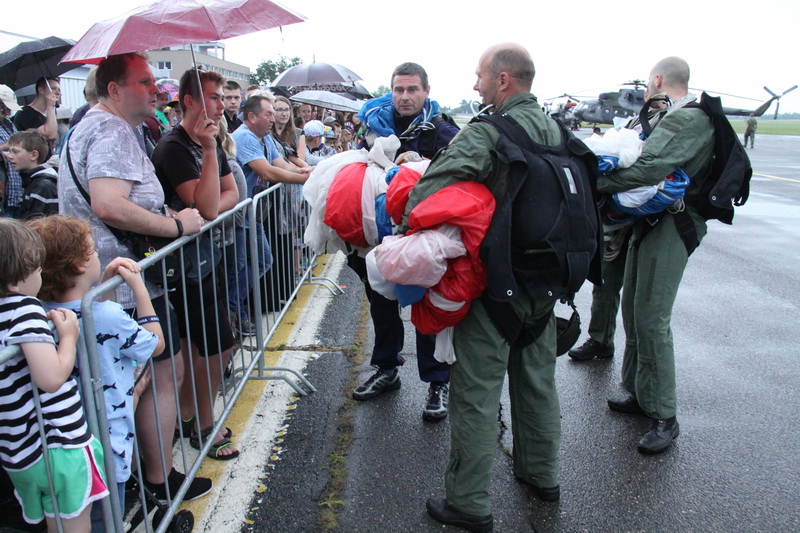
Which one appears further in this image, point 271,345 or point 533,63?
point 271,345

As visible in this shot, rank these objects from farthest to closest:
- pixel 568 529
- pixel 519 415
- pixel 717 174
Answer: pixel 717 174 < pixel 519 415 < pixel 568 529

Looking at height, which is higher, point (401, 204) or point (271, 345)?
point (401, 204)

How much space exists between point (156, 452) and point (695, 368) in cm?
377

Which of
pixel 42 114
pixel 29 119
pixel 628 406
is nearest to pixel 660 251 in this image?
pixel 628 406

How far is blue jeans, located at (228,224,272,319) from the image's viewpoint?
148 inches

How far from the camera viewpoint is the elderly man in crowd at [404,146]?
11.8ft

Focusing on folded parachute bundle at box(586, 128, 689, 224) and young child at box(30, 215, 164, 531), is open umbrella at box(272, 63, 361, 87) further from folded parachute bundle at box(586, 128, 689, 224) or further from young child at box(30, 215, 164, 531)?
young child at box(30, 215, 164, 531)

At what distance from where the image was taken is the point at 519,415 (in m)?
2.89

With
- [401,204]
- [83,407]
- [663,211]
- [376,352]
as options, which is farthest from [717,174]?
[83,407]

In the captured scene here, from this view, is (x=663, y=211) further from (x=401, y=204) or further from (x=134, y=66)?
(x=134, y=66)

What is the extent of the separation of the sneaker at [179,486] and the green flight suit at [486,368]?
1161mm

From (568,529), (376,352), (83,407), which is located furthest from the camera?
(376,352)

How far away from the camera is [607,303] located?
175 inches

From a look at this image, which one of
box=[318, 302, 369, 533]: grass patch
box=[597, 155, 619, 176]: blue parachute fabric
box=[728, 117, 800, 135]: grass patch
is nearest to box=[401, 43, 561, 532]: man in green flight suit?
box=[318, 302, 369, 533]: grass patch
